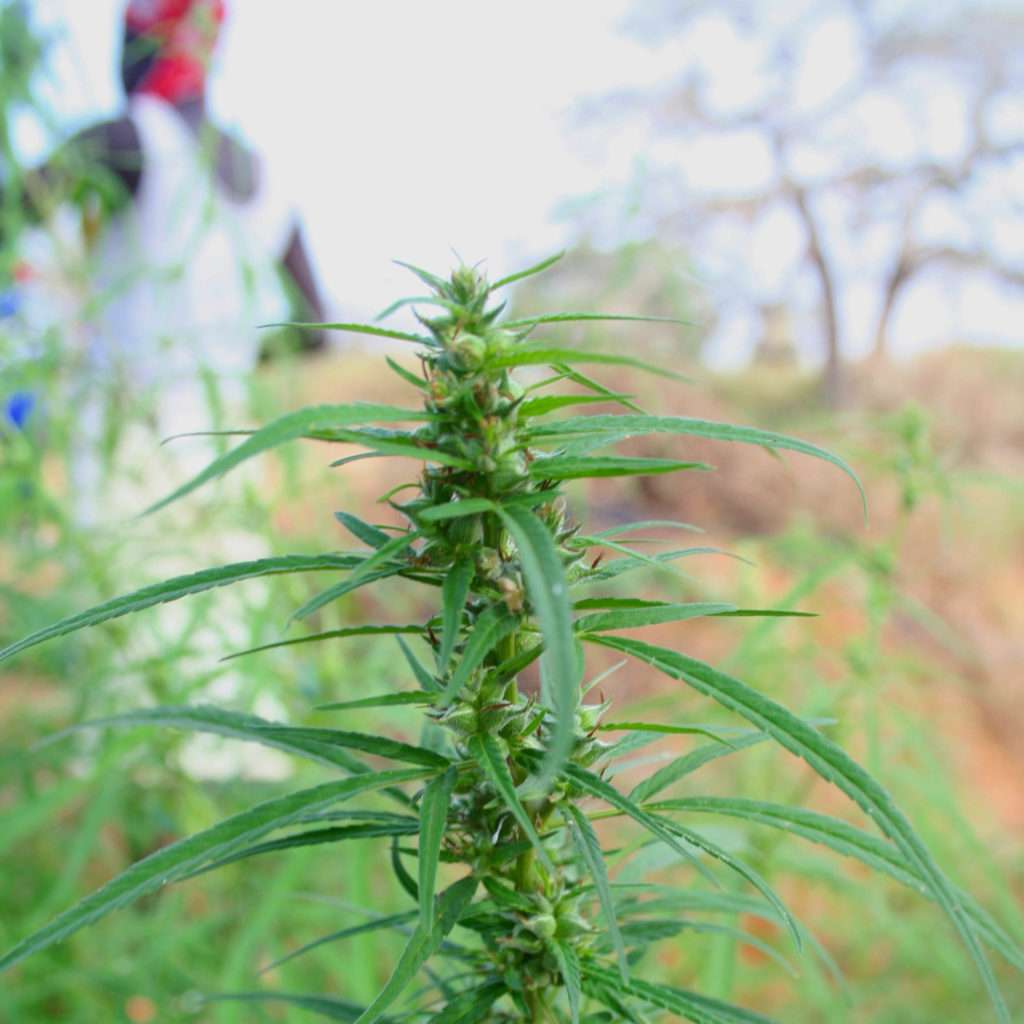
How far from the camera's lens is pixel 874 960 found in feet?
5.15

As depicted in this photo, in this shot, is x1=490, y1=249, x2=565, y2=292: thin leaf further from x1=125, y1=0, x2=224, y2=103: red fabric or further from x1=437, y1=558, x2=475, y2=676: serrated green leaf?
x1=125, y1=0, x2=224, y2=103: red fabric

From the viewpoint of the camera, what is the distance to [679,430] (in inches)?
8.4

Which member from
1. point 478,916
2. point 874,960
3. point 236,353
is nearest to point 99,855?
point 236,353

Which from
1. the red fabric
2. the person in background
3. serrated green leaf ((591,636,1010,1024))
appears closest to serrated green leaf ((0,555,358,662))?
Result: serrated green leaf ((591,636,1010,1024))

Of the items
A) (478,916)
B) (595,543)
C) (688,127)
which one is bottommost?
(478,916)

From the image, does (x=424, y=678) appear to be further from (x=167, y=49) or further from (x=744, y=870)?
(x=167, y=49)

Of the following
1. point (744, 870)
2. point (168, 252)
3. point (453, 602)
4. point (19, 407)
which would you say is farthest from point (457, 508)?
point (168, 252)

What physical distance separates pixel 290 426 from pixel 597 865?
13 cm

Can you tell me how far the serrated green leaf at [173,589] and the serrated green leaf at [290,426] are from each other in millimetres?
32

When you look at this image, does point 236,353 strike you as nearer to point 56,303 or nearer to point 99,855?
point 56,303

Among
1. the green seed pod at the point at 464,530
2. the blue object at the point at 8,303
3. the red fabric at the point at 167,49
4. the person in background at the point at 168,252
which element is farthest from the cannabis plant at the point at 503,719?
the red fabric at the point at 167,49

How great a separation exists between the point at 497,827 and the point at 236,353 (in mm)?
1086

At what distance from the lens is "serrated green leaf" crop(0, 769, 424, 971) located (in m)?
0.20

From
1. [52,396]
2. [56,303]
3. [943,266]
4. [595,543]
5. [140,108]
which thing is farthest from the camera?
[943,266]
